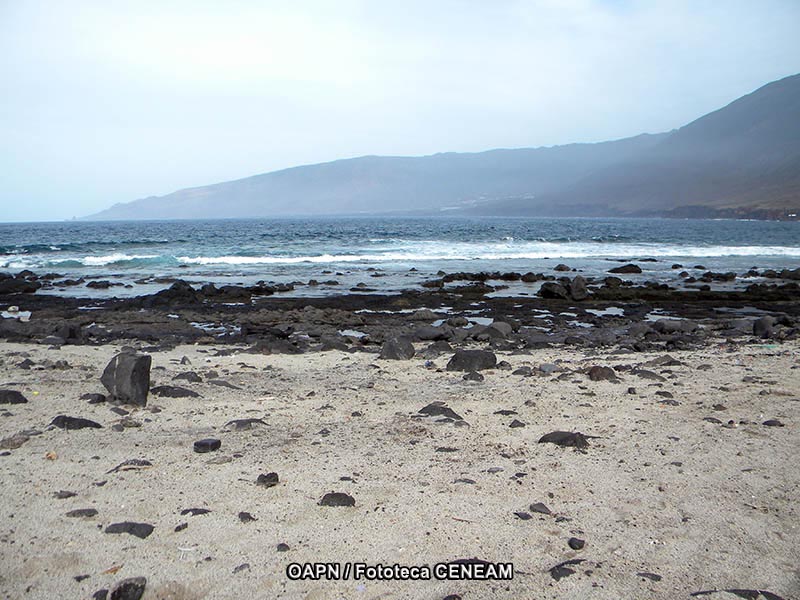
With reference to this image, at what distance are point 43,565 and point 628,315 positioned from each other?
44.7 feet

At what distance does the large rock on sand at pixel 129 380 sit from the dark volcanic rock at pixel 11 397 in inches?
27.6

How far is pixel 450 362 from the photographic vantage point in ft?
26.5

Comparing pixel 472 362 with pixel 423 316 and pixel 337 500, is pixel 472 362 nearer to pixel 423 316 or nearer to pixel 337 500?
pixel 337 500

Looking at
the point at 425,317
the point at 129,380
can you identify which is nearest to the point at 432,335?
the point at 425,317

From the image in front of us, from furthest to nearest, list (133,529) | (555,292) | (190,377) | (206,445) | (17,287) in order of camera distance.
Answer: (17,287) → (555,292) → (190,377) → (206,445) → (133,529)

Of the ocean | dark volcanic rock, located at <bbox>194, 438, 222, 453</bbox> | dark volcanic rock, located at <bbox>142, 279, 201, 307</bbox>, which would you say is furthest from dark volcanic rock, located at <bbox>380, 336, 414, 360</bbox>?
the ocean

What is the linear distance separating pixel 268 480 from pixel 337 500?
1.76 feet

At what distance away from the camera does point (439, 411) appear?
19.2 feet

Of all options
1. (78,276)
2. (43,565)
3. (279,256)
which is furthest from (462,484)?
(279,256)

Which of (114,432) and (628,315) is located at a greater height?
(114,432)

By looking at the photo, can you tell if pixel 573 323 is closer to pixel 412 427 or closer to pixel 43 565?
pixel 412 427

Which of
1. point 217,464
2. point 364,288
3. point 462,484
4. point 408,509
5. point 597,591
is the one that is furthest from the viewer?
point 364,288

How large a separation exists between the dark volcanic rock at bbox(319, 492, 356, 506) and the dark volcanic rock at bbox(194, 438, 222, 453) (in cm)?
125

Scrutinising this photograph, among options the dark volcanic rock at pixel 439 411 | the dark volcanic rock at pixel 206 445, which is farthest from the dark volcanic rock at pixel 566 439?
the dark volcanic rock at pixel 206 445
